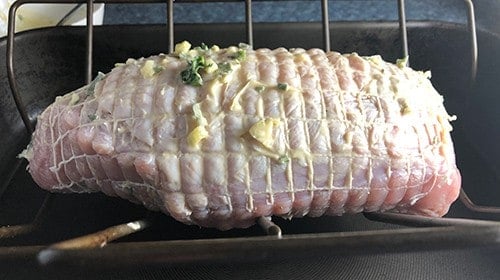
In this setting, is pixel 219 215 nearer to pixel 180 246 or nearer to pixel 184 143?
pixel 184 143

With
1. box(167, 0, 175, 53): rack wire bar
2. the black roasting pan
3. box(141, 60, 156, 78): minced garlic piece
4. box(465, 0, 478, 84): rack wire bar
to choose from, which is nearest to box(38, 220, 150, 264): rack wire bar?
the black roasting pan

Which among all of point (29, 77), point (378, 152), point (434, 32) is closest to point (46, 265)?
point (378, 152)

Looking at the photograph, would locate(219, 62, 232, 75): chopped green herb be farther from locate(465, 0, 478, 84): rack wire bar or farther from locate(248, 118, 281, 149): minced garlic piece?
locate(465, 0, 478, 84): rack wire bar

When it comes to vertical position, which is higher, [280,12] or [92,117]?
[280,12]

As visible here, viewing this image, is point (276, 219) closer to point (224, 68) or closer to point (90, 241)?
point (224, 68)

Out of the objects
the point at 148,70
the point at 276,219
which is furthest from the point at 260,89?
the point at 276,219

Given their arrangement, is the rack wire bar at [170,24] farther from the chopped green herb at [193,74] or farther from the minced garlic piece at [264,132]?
the minced garlic piece at [264,132]
